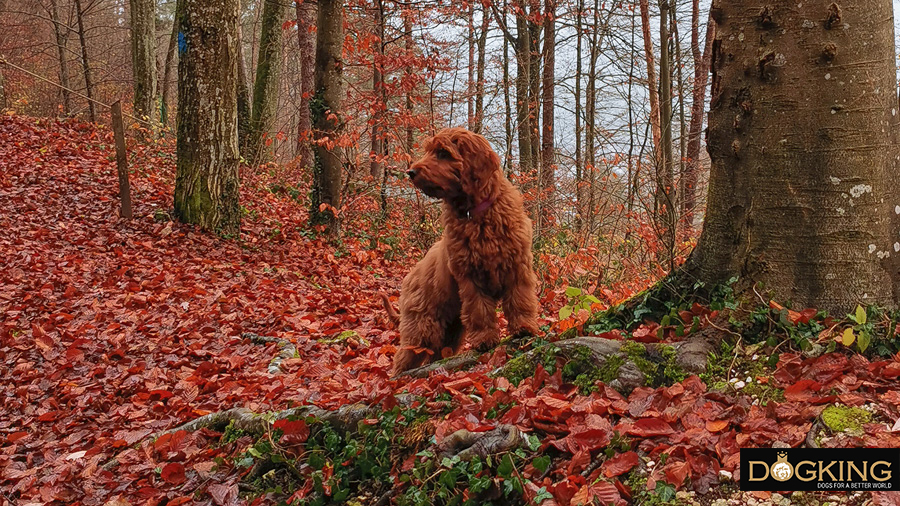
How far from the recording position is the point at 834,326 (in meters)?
2.99

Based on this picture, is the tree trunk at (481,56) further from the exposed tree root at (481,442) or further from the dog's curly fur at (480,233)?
the exposed tree root at (481,442)

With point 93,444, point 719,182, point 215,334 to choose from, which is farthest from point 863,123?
point 215,334

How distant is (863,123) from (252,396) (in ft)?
15.9

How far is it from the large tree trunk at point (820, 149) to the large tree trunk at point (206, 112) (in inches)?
347

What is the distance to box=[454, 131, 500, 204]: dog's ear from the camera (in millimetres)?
4168

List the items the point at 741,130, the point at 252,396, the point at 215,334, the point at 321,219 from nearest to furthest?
the point at 741,130 → the point at 252,396 → the point at 215,334 → the point at 321,219

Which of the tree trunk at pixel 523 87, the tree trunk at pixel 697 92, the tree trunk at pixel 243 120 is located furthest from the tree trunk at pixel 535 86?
the tree trunk at pixel 243 120

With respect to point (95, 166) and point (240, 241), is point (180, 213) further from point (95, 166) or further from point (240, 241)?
point (95, 166)

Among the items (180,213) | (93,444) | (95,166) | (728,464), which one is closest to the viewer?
(728,464)

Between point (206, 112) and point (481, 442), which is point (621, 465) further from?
point (206, 112)

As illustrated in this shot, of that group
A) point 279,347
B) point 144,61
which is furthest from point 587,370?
point 144,61

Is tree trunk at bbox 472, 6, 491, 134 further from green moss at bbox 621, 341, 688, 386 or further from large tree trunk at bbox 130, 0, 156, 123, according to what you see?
green moss at bbox 621, 341, 688, 386

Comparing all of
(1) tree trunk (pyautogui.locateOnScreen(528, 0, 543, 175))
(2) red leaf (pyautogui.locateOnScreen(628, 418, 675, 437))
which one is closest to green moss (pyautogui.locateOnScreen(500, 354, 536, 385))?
(2) red leaf (pyautogui.locateOnScreen(628, 418, 675, 437))

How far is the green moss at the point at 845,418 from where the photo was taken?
2.38 m
